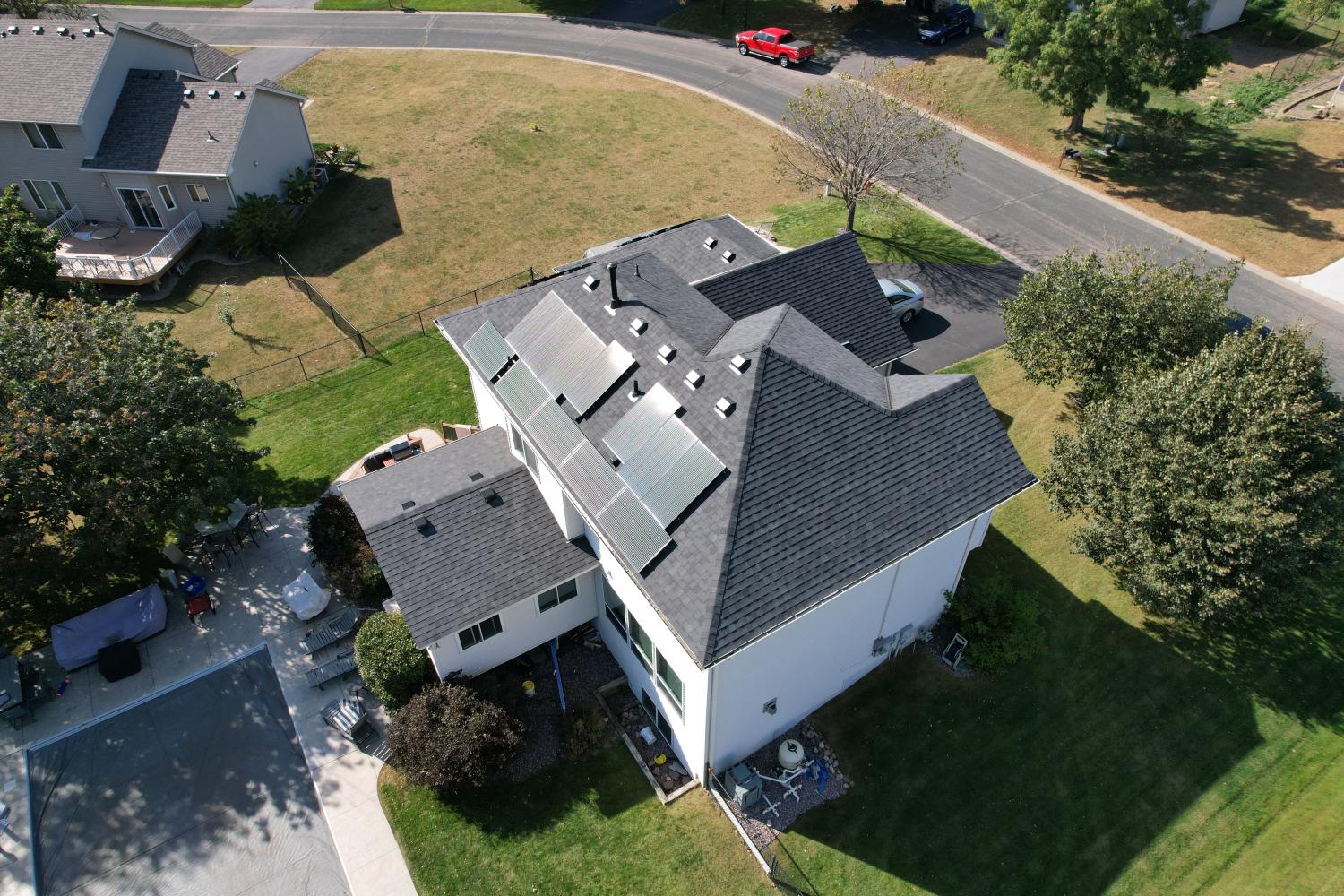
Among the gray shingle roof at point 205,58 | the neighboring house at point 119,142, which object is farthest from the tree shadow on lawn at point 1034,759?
the gray shingle roof at point 205,58

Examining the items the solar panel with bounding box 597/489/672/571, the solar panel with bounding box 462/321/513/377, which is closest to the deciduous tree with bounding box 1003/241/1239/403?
the solar panel with bounding box 597/489/672/571

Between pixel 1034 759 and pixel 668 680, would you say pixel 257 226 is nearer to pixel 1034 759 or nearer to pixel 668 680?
pixel 668 680

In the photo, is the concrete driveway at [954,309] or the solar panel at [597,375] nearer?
the solar panel at [597,375]

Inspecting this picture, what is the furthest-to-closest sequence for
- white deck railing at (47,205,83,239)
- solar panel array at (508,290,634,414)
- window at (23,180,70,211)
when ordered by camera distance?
window at (23,180,70,211), white deck railing at (47,205,83,239), solar panel array at (508,290,634,414)

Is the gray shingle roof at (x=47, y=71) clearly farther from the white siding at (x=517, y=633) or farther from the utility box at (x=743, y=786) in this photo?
the utility box at (x=743, y=786)

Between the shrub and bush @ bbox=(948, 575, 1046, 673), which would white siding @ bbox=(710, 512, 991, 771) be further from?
the shrub

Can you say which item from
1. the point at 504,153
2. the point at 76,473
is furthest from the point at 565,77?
the point at 76,473
